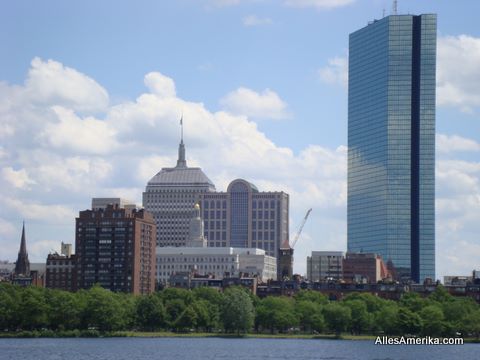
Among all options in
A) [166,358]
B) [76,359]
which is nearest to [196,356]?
[166,358]

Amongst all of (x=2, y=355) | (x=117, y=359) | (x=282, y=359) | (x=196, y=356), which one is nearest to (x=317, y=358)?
(x=282, y=359)

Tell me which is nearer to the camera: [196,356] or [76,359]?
[76,359]

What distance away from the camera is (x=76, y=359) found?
18538 centimetres

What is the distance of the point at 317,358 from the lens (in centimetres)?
19988

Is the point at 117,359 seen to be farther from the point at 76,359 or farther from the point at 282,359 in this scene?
the point at 282,359

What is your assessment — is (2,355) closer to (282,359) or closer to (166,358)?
(166,358)

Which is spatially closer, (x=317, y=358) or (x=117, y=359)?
(x=117, y=359)

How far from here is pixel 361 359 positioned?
653 ft

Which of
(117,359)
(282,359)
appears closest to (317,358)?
(282,359)

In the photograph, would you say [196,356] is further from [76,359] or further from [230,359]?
[76,359]

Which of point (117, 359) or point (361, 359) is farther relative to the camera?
point (361, 359)

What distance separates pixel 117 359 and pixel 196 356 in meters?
17.4

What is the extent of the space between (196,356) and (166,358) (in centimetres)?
917

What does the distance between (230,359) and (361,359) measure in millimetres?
21629
